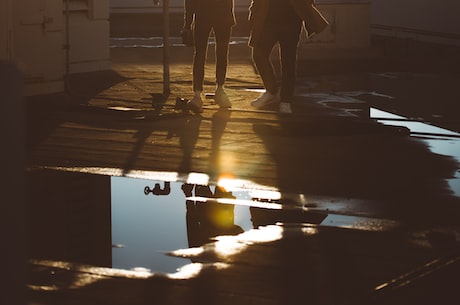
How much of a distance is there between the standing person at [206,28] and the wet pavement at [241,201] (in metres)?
0.39

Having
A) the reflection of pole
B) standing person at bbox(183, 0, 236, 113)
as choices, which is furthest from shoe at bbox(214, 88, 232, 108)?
the reflection of pole

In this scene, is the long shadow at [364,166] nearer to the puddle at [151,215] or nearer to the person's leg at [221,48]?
the puddle at [151,215]

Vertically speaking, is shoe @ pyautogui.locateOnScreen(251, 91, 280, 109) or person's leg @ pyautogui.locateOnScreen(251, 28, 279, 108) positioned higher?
person's leg @ pyautogui.locateOnScreen(251, 28, 279, 108)

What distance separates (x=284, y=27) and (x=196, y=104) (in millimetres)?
1294

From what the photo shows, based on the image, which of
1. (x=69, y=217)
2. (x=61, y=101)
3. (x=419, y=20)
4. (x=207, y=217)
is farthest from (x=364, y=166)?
(x=419, y=20)

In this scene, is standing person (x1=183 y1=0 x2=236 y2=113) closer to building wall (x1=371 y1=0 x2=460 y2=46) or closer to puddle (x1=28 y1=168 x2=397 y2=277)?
puddle (x1=28 y1=168 x2=397 y2=277)

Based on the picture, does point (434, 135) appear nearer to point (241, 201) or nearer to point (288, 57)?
point (288, 57)

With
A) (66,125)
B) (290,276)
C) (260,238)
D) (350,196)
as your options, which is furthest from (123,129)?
(290,276)

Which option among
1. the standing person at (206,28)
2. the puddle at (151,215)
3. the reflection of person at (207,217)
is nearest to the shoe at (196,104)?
the standing person at (206,28)

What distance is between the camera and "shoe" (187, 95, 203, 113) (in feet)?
42.2

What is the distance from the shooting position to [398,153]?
10.3 metres

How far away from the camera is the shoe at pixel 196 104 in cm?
1287

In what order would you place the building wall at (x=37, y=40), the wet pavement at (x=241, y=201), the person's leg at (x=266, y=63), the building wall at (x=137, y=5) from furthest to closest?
the building wall at (x=137, y=5) → the person's leg at (x=266, y=63) → the building wall at (x=37, y=40) → the wet pavement at (x=241, y=201)

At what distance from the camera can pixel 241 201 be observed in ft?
26.9
